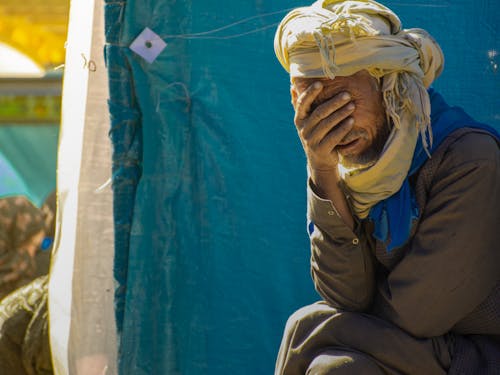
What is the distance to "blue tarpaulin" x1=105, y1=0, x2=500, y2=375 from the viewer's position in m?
3.52

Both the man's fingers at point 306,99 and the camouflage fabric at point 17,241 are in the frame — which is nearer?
the man's fingers at point 306,99

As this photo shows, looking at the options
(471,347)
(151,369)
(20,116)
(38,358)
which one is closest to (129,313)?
(151,369)

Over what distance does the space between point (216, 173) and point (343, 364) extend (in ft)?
4.58

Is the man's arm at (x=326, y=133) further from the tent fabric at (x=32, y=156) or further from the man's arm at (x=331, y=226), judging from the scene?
the tent fabric at (x=32, y=156)

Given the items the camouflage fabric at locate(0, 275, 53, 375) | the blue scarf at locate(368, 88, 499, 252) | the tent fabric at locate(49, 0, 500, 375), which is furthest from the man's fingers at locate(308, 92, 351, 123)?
the camouflage fabric at locate(0, 275, 53, 375)

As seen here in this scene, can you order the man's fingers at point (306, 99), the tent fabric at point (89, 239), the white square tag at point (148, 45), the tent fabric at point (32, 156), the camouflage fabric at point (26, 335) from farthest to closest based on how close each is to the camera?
the tent fabric at point (32, 156), the camouflage fabric at point (26, 335), the tent fabric at point (89, 239), the white square tag at point (148, 45), the man's fingers at point (306, 99)

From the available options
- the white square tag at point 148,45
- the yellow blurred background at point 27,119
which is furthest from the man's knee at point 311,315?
the yellow blurred background at point 27,119

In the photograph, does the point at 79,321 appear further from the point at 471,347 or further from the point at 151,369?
the point at 471,347

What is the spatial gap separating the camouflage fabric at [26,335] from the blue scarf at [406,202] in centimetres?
215

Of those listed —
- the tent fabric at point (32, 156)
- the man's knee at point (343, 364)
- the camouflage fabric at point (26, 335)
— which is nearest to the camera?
the man's knee at point (343, 364)

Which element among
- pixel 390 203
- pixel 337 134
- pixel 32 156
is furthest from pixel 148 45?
pixel 32 156

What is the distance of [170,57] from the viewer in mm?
3568

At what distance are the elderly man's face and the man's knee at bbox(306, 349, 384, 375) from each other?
1.82 feet

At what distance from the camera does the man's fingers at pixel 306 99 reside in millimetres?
2451
